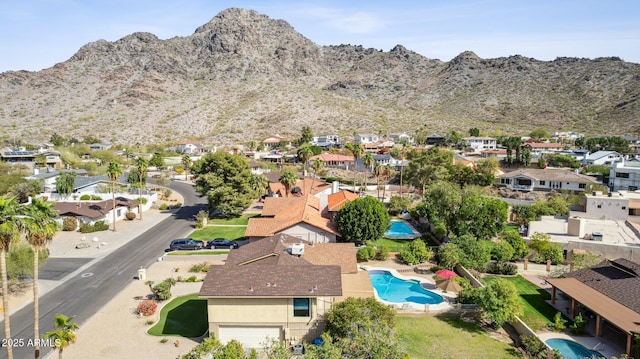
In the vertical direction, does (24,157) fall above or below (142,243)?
above

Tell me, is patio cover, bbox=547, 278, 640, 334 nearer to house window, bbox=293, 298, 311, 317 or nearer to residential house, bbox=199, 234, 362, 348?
residential house, bbox=199, 234, 362, 348

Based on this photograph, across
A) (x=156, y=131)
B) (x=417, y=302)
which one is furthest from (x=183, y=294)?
(x=156, y=131)

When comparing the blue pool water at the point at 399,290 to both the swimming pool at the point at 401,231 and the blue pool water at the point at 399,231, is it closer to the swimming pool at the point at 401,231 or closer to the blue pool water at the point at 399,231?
the swimming pool at the point at 401,231

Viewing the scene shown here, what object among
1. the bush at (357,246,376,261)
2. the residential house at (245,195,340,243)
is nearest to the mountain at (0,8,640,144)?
the residential house at (245,195,340,243)

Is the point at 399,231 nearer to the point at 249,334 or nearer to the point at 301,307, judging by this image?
the point at 301,307

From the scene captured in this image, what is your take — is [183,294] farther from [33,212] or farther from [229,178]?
[229,178]

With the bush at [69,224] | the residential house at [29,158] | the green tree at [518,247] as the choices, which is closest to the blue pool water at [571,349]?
the green tree at [518,247]

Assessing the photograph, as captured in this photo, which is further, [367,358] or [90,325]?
[90,325]
